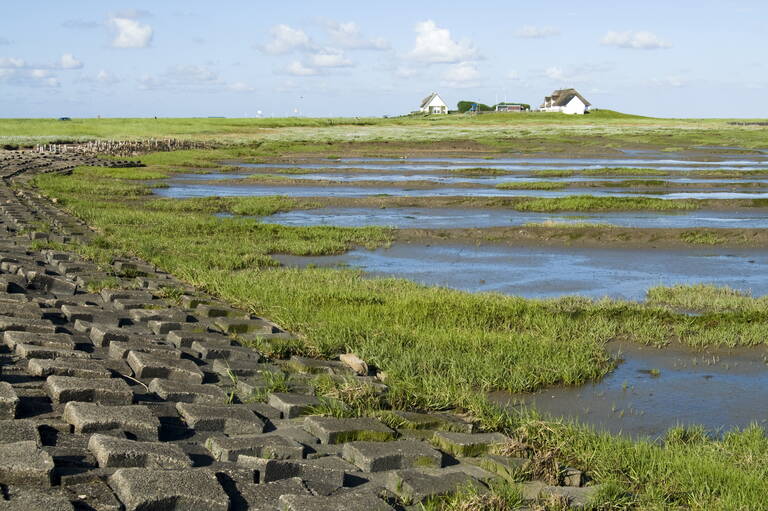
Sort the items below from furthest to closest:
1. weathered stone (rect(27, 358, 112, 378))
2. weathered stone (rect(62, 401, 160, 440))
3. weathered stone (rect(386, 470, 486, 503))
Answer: weathered stone (rect(27, 358, 112, 378)) < weathered stone (rect(62, 401, 160, 440)) < weathered stone (rect(386, 470, 486, 503))

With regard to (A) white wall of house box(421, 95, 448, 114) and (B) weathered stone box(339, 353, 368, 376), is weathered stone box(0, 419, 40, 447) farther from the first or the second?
(A) white wall of house box(421, 95, 448, 114)

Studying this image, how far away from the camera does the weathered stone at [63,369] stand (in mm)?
5219

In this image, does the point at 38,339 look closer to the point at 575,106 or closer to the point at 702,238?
the point at 702,238

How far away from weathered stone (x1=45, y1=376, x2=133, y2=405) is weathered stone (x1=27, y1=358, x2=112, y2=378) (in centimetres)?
25

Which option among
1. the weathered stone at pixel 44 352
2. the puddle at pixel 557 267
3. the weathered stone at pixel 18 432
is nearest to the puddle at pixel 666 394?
the weathered stone at pixel 44 352

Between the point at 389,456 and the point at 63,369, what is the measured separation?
2.18 meters

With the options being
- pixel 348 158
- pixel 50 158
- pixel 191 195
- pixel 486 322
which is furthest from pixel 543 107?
pixel 486 322

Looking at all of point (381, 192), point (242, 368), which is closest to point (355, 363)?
point (242, 368)

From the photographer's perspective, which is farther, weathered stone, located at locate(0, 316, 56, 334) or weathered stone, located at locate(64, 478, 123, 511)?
weathered stone, located at locate(0, 316, 56, 334)

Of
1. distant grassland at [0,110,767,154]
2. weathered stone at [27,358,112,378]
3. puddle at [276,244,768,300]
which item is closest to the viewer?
weathered stone at [27,358,112,378]

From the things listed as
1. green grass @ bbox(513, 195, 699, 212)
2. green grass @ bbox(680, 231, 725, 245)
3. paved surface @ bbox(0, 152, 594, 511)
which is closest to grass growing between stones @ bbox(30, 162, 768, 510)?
paved surface @ bbox(0, 152, 594, 511)

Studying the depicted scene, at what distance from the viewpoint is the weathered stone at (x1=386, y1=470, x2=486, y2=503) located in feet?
13.4

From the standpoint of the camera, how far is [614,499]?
429 centimetres

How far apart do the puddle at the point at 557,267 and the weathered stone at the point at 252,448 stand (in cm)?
801
